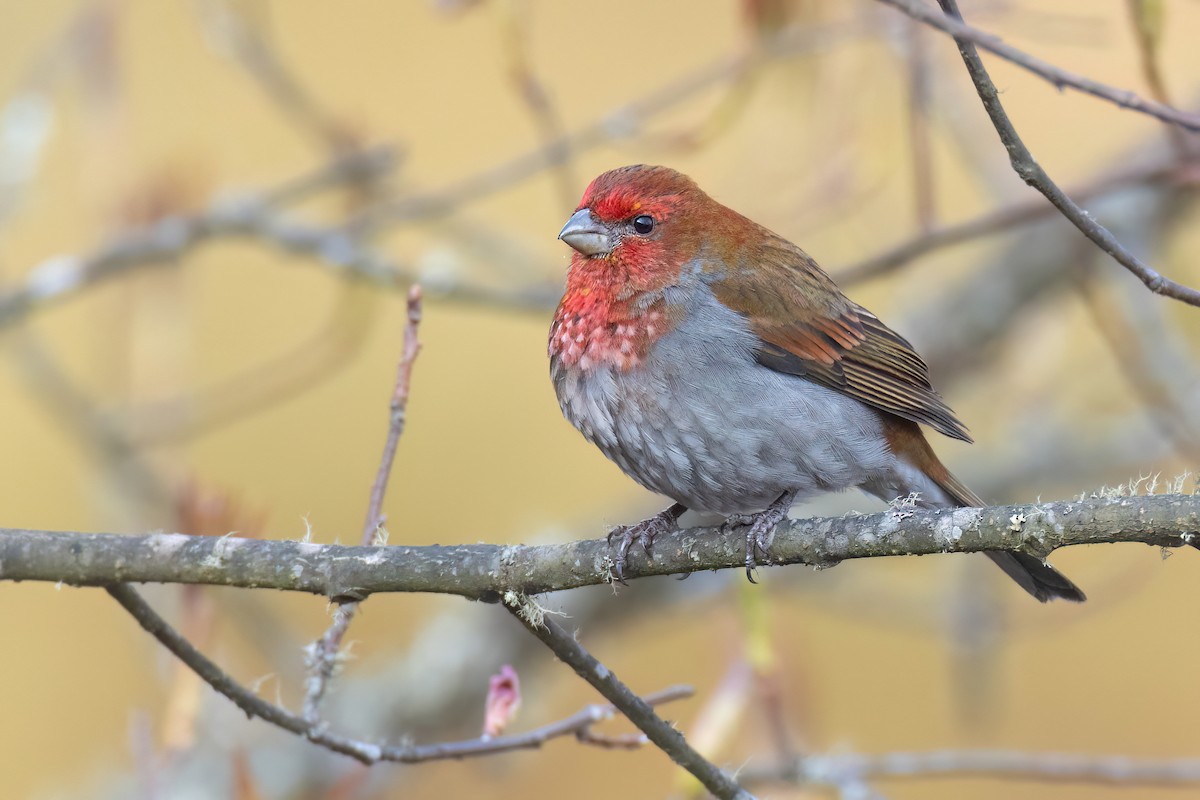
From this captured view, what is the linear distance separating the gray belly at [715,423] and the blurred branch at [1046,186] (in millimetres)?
1414

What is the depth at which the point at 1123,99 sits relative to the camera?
8.00ft

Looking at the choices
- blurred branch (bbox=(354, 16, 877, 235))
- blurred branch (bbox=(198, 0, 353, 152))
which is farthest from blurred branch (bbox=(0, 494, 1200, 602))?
blurred branch (bbox=(198, 0, 353, 152))

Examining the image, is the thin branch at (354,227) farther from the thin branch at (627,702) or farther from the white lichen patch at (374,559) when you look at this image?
the thin branch at (627,702)

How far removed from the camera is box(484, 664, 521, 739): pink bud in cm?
305

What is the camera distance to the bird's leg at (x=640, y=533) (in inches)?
117

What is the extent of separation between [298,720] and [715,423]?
144cm

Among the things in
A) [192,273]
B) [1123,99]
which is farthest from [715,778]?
[192,273]

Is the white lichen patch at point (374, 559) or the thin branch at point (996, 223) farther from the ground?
the thin branch at point (996, 223)

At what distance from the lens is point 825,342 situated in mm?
4199

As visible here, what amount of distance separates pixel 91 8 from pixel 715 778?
4389 millimetres

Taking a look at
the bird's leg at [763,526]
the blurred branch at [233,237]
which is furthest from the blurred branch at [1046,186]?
the blurred branch at [233,237]

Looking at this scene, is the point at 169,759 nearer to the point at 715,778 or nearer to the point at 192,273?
the point at 715,778

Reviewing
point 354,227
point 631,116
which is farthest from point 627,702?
point 354,227

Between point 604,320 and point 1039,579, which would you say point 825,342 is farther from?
point 1039,579
